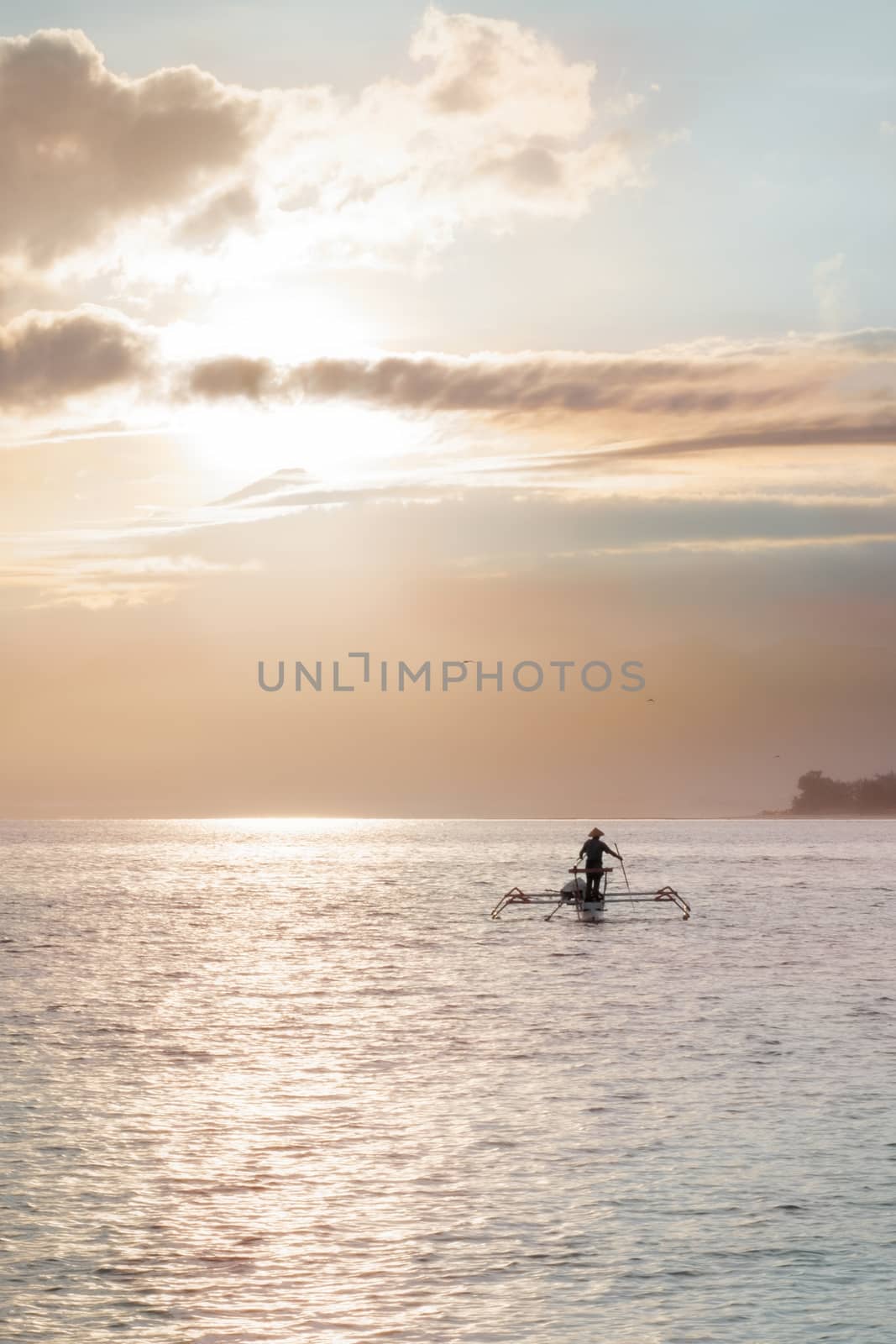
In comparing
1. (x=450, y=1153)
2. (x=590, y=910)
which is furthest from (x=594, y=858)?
(x=450, y=1153)

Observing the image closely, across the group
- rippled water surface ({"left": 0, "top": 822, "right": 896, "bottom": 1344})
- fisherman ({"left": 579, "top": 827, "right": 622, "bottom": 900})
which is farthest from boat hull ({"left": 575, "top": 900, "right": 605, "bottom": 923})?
rippled water surface ({"left": 0, "top": 822, "right": 896, "bottom": 1344})

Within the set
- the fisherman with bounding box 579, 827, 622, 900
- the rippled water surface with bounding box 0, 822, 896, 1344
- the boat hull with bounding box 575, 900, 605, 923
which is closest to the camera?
the rippled water surface with bounding box 0, 822, 896, 1344

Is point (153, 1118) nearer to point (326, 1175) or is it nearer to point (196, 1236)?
point (326, 1175)

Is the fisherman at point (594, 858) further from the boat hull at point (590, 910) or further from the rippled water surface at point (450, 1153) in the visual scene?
the rippled water surface at point (450, 1153)

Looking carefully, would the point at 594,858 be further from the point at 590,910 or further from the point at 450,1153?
the point at 450,1153

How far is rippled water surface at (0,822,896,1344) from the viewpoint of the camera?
1605 centimetres

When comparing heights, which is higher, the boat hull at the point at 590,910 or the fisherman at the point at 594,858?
the fisherman at the point at 594,858

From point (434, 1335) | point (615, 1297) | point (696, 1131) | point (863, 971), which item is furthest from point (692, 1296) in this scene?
point (863, 971)

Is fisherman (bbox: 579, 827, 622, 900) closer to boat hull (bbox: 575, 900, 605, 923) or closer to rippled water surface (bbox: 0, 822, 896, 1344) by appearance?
boat hull (bbox: 575, 900, 605, 923)

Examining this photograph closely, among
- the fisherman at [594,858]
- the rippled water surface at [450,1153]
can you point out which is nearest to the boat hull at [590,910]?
the fisherman at [594,858]

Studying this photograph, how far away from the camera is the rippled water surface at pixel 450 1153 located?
16.0m

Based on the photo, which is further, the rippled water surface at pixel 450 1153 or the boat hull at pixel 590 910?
the boat hull at pixel 590 910

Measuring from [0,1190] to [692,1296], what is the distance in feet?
32.8

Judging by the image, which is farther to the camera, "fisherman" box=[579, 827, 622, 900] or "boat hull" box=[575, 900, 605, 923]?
"boat hull" box=[575, 900, 605, 923]
